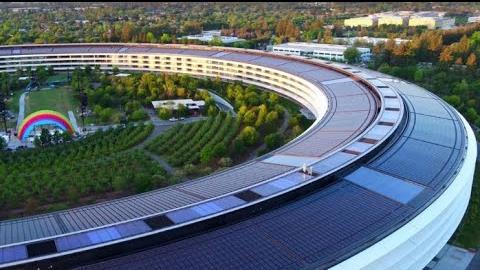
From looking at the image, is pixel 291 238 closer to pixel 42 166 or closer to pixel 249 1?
pixel 42 166

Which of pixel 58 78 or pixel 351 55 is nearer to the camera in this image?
pixel 58 78

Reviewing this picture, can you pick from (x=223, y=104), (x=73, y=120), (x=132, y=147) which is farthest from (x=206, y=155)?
(x=73, y=120)

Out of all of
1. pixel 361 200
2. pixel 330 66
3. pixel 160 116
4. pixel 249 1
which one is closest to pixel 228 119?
pixel 160 116

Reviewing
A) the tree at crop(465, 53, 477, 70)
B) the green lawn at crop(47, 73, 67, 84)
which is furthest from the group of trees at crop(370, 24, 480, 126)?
the green lawn at crop(47, 73, 67, 84)

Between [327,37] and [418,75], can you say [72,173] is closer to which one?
[418,75]

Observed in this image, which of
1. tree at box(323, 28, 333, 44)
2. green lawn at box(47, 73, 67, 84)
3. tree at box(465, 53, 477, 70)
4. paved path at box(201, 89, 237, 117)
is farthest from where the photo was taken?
tree at box(323, 28, 333, 44)

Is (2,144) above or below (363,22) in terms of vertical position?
below

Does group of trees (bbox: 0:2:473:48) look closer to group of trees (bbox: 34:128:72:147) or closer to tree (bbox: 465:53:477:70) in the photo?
tree (bbox: 465:53:477:70)
